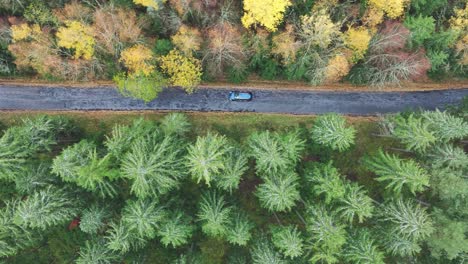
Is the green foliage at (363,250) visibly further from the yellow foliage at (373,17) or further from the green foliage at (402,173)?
the yellow foliage at (373,17)

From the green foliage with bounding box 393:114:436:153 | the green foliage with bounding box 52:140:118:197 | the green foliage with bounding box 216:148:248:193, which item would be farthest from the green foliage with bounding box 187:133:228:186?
the green foliage with bounding box 393:114:436:153

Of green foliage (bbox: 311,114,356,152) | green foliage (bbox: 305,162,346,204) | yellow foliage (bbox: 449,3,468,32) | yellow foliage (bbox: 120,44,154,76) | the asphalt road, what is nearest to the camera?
green foliage (bbox: 305,162,346,204)

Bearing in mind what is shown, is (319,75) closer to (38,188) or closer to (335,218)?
(335,218)

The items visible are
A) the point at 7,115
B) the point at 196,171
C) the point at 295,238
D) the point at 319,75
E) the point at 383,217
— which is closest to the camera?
the point at 196,171

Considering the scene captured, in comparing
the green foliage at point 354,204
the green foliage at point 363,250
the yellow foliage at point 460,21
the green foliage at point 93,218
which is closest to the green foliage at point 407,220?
the green foliage at point 363,250

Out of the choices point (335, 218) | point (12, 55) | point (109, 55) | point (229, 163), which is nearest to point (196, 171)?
point (229, 163)

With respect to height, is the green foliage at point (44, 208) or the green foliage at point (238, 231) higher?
the green foliage at point (44, 208)

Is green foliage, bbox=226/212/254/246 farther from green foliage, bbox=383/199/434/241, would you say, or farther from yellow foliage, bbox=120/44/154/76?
yellow foliage, bbox=120/44/154/76
